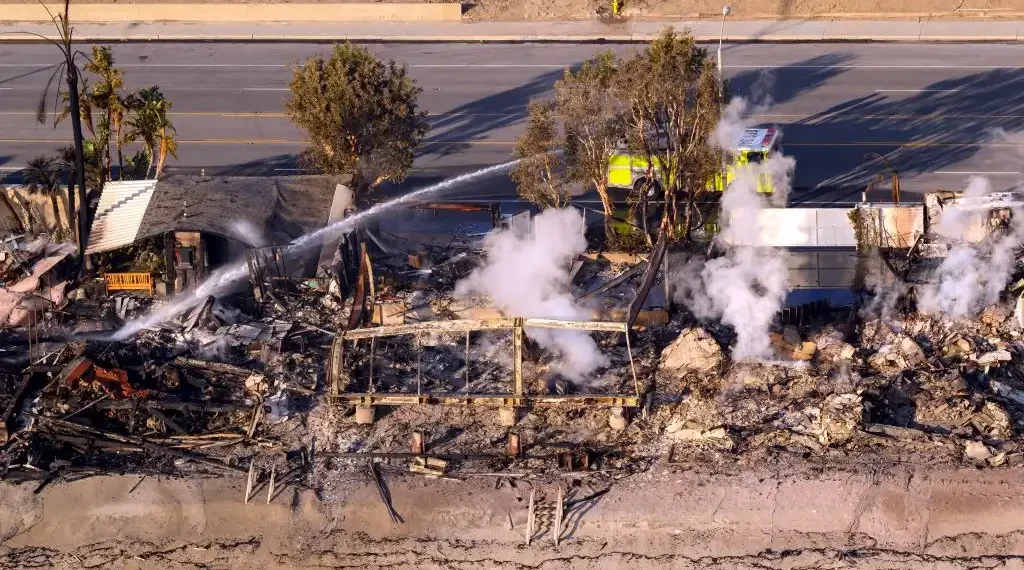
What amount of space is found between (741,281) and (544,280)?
11.3ft

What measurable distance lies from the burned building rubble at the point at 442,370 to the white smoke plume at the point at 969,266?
229 mm

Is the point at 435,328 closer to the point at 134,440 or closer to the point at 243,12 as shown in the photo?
the point at 134,440

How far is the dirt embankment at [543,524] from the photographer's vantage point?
15.8 m

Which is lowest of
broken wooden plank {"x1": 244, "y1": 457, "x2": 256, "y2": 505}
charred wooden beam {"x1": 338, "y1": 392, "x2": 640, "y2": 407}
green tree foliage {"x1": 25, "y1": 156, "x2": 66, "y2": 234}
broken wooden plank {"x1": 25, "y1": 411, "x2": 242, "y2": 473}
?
broken wooden plank {"x1": 244, "y1": 457, "x2": 256, "y2": 505}

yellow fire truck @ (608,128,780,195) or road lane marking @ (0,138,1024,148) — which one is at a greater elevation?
road lane marking @ (0,138,1024,148)

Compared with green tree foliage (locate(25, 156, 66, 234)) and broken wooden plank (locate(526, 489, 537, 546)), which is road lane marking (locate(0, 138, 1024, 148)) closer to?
green tree foliage (locate(25, 156, 66, 234))

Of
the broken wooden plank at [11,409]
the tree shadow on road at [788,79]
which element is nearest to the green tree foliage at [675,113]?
the tree shadow on road at [788,79]

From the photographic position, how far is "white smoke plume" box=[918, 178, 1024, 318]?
19797 millimetres

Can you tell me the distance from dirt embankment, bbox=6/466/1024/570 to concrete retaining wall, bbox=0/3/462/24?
2115 centimetres

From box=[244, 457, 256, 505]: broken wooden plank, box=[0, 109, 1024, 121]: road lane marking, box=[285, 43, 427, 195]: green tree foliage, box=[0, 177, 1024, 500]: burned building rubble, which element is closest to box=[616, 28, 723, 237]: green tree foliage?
box=[0, 177, 1024, 500]: burned building rubble

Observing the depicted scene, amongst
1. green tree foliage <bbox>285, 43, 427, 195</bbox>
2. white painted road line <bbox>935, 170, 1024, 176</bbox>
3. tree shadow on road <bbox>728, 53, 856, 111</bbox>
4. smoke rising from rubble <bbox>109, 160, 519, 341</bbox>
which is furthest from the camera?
tree shadow on road <bbox>728, 53, 856, 111</bbox>

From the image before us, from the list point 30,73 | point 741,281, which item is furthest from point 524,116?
point 30,73

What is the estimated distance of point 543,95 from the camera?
30.6 m

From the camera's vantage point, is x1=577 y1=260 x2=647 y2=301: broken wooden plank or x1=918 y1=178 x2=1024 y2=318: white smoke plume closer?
x1=918 y1=178 x2=1024 y2=318: white smoke plume
